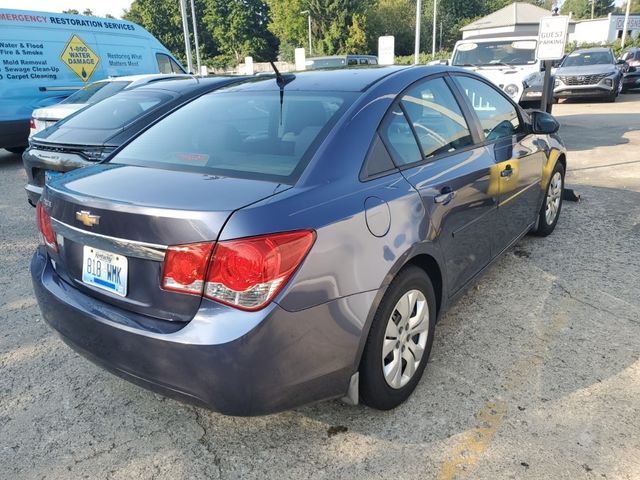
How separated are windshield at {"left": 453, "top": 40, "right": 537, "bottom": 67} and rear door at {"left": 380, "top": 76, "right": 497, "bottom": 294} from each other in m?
7.95

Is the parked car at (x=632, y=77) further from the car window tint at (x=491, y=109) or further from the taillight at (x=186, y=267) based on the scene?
the taillight at (x=186, y=267)

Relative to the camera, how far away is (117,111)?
530cm

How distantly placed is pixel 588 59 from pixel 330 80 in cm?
1738

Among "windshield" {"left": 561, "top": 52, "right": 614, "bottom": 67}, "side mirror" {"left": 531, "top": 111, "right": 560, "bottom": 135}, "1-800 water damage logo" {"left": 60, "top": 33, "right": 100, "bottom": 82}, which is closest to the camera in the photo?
"side mirror" {"left": 531, "top": 111, "right": 560, "bottom": 135}

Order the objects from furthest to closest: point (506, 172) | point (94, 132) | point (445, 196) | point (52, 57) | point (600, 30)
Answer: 1. point (600, 30)
2. point (52, 57)
3. point (94, 132)
4. point (506, 172)
5. point (445, 196)

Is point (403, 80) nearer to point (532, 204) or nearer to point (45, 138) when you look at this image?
point (532, 204)

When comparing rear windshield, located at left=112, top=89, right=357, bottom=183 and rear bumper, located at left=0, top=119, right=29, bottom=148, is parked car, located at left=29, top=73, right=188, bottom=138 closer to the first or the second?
rear bumper, located at left=0, top=119, right=29, bottom=148

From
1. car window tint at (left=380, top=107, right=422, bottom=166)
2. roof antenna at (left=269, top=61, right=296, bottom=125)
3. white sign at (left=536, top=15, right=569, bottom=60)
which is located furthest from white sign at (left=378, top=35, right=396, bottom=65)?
car window tint at (left=380, top=107, right=422, bottom=166)

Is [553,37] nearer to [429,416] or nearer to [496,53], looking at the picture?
[496,53]

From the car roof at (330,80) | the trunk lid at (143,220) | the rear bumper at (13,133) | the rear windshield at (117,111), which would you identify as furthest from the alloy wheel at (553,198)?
the rear bumper at (13,133)

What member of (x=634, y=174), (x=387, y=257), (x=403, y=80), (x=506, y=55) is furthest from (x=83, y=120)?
(x=506, y=55)

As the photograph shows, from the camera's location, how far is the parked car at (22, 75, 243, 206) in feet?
15.6

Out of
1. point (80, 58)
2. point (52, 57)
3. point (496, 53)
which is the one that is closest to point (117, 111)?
point (52, 57)

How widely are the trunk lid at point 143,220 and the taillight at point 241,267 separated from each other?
5cm
